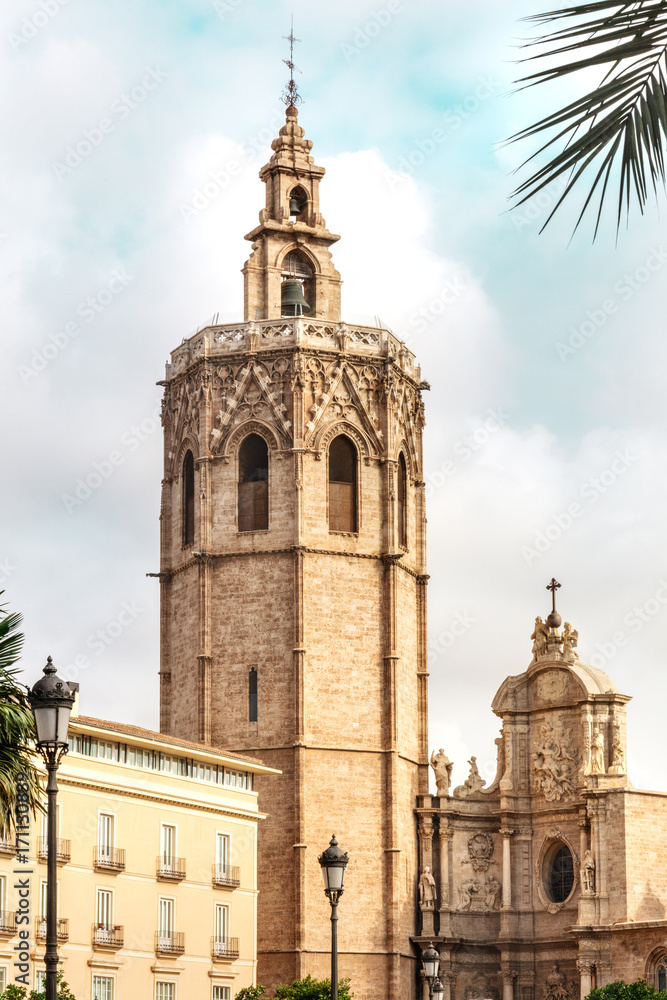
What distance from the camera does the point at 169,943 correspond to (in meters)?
47.5

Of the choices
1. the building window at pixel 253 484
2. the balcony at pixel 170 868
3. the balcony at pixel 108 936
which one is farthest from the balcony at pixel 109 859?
the building window at pixel 253 484

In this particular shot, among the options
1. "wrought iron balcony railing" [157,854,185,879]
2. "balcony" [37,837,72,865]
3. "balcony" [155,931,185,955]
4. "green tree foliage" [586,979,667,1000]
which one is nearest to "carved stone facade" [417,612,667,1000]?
"green tree foliage" [586,979,667,1000]

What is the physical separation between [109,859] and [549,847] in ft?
61.1

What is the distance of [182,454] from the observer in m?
62.0

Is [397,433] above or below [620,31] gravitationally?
above

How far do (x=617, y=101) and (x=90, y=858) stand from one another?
39.5 m

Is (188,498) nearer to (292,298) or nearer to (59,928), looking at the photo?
(292,298)

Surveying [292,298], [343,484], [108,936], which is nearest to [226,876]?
[108,936]

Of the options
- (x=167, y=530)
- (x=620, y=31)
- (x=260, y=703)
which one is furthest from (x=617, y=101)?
(x=167, y=530)

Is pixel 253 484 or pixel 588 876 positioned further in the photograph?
pixel 253 484

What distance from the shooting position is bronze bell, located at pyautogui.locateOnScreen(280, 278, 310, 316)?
6319cm

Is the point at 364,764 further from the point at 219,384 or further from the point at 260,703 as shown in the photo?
the point at 219,384

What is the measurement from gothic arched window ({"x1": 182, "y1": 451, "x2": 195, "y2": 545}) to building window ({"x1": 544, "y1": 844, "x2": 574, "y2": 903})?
15233 millimetres

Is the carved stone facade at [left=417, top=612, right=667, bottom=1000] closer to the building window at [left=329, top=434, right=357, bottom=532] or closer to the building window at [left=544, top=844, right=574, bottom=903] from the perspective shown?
the building window at [left=544, top=844, right=574, bottom=903]
